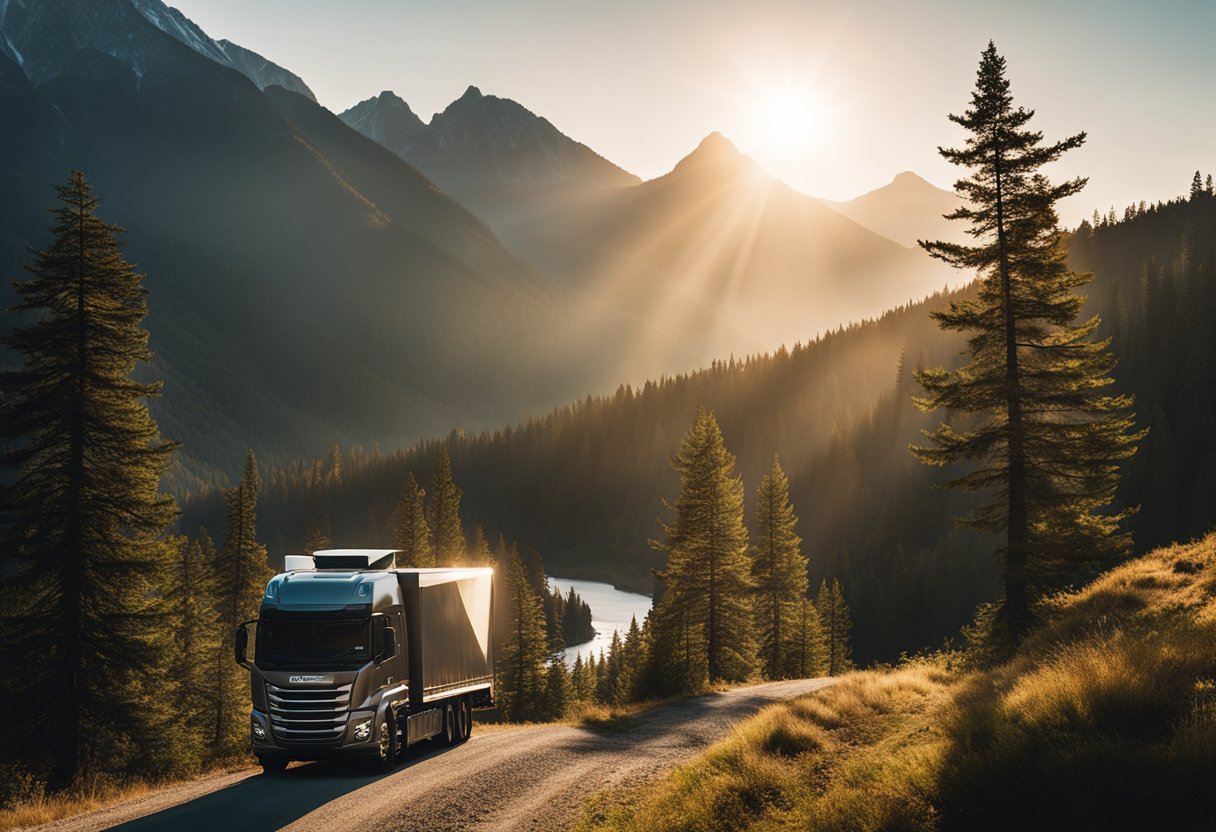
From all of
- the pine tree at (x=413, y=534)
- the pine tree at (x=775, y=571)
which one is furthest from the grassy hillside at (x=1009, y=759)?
the pine tree at (x=413, y=534)

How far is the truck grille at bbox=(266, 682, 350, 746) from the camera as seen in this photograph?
18.9 m

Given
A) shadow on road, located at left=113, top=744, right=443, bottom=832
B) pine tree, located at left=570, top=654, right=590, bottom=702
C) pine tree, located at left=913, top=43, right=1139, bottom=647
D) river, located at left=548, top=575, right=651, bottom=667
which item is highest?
pine tree, located at left=913, top=43, right=1139, bottom=647

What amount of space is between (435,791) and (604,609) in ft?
450

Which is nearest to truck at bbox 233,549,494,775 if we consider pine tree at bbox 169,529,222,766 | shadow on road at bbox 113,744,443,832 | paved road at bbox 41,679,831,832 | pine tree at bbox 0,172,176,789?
shadow on road at bbox 113,744,443,832

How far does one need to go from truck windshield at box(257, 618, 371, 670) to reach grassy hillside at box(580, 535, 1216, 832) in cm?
663

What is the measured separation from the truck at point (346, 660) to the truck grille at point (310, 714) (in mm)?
21

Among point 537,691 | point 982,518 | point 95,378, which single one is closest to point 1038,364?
point 982,518

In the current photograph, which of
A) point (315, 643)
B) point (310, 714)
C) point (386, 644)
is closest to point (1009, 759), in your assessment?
point (386, 644)

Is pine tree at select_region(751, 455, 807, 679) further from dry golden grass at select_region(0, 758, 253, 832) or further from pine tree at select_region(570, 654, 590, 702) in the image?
dry golden grass at select_region(0, 758, 253, 832)

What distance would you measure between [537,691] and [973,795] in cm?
5895

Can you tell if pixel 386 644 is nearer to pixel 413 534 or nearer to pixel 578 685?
pixel 413 534

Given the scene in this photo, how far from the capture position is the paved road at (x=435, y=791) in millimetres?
14898

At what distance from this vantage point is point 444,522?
68062 millimetres

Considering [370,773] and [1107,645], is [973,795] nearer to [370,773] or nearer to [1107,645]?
[1107,645]
